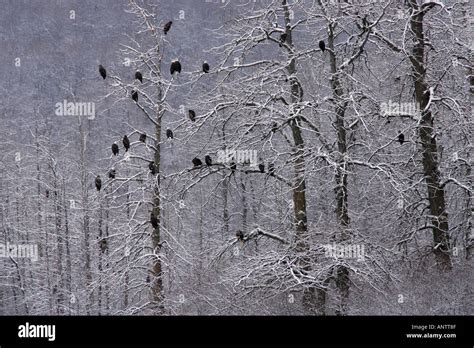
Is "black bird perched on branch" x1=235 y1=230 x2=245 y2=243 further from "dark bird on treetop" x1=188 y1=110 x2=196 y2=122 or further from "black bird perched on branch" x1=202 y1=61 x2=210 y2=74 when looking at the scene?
"black bird perched on branch" x1=202 y1=61 x2=210 y2=74

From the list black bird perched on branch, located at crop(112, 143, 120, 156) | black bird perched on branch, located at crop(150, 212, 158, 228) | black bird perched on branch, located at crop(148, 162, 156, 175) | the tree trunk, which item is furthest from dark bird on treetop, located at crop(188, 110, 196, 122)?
the tree trunk

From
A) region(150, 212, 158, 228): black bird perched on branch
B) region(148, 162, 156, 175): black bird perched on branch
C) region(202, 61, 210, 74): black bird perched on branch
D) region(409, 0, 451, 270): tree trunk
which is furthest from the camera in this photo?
region(409, 0, 451, 270): tree trunk

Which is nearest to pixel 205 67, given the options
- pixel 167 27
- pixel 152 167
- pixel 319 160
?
pixel 167 27

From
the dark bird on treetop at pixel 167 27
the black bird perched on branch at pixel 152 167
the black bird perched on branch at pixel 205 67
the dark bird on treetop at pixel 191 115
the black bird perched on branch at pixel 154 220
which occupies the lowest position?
the black bird perched on branch at pixel 154 220

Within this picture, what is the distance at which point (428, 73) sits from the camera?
15258 millimetres

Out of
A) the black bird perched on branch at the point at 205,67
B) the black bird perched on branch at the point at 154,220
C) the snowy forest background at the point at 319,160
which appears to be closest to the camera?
the snowy forest background at the point at 319,160

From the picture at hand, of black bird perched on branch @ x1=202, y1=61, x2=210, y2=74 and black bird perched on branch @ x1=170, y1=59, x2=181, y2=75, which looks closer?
black bird perched on branch @ x1=202, y1=61, x2=210, y2=74

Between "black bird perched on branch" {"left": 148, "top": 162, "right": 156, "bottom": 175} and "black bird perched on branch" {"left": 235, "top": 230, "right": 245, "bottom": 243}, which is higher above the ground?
"black bird perched on branch" {"left": 148, "top": 162, "right": 156, "bottom": 175}

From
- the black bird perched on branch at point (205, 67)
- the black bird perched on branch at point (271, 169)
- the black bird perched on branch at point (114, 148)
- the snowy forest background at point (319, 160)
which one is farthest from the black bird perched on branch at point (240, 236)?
the black bird perched on branch at point (205, 67)

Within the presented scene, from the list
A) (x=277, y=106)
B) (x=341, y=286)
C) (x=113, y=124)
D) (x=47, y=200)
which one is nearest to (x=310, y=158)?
(x=277, y=106)

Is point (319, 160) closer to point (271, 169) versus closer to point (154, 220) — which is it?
point (271, 169)

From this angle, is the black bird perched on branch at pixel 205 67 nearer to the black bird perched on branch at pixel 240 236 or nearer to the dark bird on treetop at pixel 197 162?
the dark bird on treetop at pixel 197 162

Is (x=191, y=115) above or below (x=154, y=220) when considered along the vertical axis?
above
